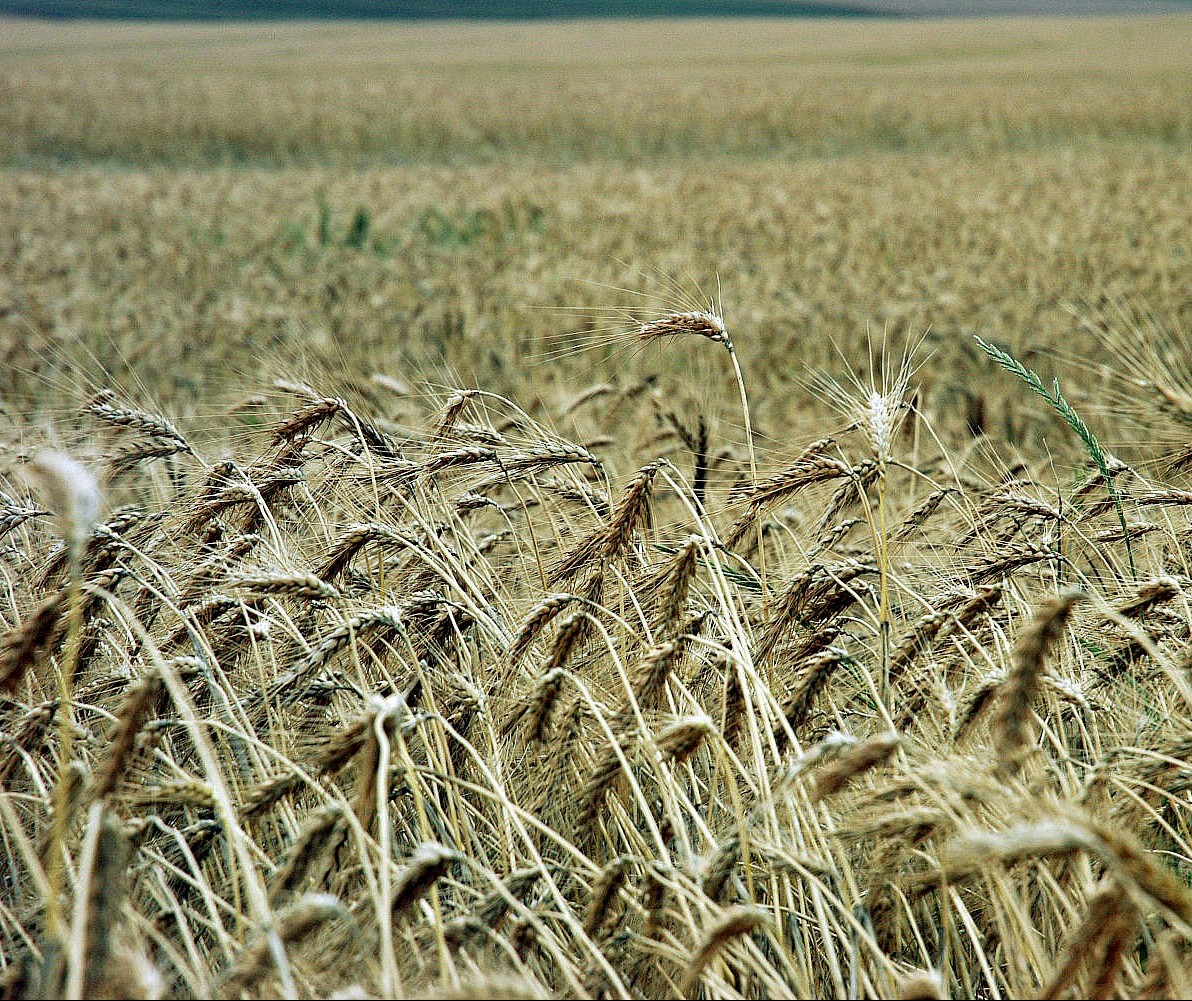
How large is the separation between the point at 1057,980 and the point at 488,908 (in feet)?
2.36

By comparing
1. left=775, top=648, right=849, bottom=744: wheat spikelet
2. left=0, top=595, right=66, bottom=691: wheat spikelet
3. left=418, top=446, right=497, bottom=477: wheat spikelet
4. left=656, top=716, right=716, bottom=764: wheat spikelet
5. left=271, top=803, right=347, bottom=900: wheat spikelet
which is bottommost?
left=775, top=648, right=849, bottom=744: wheat spikelet

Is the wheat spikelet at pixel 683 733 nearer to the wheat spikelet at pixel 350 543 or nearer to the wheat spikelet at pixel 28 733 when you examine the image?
the wheat spikelet at pixel 350 543

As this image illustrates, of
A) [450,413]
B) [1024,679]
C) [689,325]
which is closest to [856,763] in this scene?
[1024,679]

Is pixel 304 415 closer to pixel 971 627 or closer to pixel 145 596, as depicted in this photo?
pixel 145 596

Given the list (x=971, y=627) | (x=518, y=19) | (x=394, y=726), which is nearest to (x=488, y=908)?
(x=394, y=726)

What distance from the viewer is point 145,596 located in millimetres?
2266

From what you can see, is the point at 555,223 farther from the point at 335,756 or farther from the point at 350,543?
the point at 335,756

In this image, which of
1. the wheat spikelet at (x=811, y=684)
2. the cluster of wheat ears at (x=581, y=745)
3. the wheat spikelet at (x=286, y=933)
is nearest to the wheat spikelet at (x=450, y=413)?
the cluster of wheat ears at (x=581, y=745)

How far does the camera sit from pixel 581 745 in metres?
1.94

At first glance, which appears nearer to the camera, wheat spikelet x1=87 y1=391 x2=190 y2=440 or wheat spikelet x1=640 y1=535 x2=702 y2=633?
wheat spikelet x1=640 y1=535 x2=702 y2=633

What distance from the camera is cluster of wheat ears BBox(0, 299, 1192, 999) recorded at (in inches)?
48.9

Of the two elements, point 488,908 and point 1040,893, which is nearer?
point 488,908

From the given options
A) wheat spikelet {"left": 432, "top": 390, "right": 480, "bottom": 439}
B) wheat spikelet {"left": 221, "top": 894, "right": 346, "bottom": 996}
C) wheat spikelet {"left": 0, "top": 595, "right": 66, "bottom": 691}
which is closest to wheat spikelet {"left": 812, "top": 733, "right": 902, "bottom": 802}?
wheat spikelet {"left": 221, "top": 894, "right": 346, "bottom": 996}

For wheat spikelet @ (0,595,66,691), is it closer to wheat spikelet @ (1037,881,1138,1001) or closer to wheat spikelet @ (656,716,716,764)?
wheat spikelet @ (656,716,716,764)
